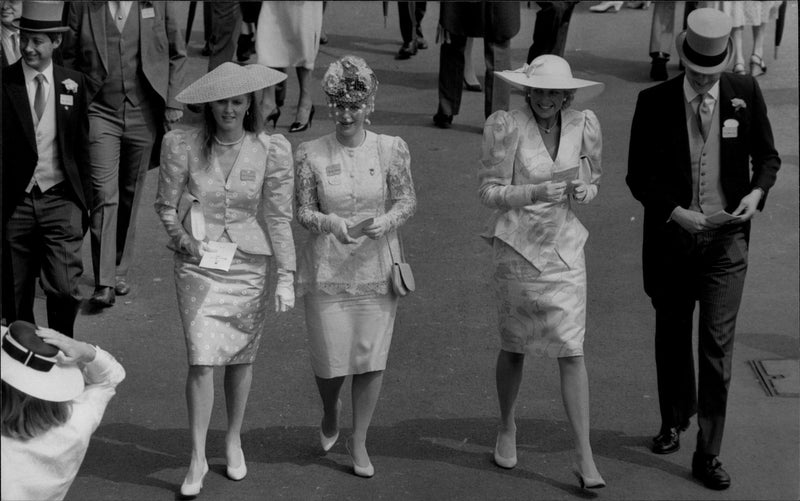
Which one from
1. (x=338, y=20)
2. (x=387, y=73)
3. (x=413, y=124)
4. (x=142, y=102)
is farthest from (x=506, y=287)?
(x=338, y=20)

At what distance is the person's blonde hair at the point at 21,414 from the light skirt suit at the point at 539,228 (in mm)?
3002

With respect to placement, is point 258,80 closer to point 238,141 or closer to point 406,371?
point 238,141

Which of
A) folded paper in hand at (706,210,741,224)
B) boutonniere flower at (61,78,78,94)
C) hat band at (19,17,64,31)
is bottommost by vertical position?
folded paper in hand at (706,210,741,224)

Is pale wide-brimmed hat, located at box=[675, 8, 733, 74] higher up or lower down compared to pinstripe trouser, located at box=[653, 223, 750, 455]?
higher up

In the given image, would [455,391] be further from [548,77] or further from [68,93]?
[68,93]

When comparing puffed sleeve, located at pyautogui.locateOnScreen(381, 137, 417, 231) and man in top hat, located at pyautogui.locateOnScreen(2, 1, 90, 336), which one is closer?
puffed sleeve, located at pyautogui.locateOnScreen(381, 137, 417, 231)

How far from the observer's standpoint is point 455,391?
8.08 meters

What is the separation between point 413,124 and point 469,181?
1.58 metres

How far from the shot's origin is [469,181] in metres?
11.7

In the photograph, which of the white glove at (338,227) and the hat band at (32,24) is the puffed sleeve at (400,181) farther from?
the hat band at (32,24)

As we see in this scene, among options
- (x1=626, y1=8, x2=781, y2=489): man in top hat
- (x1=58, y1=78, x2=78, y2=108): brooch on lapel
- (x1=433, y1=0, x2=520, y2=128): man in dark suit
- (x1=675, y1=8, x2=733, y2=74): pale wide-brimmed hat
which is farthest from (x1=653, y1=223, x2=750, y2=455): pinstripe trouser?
(x1=433, y1=0, x2=520, y2=128): man in dark suit

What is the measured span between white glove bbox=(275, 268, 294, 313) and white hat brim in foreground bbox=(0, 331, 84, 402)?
2180mm

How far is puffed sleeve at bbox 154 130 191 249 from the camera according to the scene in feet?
22.5

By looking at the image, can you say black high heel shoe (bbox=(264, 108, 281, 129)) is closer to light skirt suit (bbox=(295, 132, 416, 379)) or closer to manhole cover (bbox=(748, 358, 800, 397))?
manhole cover (bbox=(748, 358, 800, 397))
